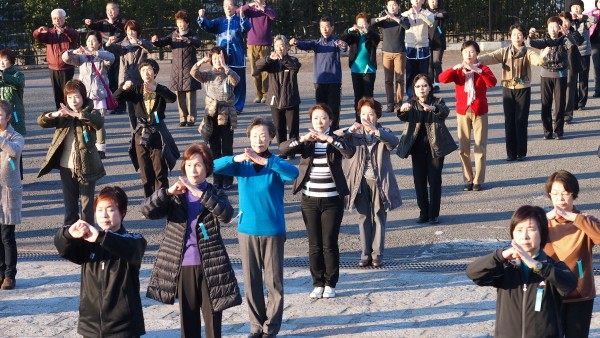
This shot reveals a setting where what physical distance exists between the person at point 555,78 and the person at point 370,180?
5049mm

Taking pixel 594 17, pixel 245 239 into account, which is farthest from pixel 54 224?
pixel 594 17

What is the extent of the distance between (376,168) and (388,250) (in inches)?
40.7

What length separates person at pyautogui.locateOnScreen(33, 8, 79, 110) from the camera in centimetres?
1586

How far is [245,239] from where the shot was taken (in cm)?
793

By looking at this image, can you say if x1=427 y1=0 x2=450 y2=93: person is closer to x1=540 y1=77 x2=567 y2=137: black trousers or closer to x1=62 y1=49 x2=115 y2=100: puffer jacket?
x1=540 y1=77 x2=567 y2=137: black trousers

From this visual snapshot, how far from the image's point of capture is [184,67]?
16.1m

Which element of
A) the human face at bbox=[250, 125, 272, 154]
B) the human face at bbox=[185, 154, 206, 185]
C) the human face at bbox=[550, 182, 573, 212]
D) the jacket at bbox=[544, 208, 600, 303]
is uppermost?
the human face at bbox=[250, 125, 272, 154]

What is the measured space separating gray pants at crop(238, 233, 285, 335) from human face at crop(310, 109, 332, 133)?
1120mm

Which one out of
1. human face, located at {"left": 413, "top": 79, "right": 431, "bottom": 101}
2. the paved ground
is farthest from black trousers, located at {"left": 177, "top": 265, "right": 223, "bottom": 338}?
human face, located at {"left": 413, "top": 79, "right": 431, "bottom": 101}

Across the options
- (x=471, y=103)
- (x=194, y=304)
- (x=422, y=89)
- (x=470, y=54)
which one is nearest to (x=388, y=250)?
(x=422, y=89)

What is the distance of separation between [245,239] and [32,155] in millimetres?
7671

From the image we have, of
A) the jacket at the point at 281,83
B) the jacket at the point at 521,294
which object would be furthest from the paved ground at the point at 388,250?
the jacket at the point at 521,294

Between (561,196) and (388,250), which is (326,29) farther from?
(561,196)

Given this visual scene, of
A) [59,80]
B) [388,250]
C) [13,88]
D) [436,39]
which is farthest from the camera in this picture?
[436,39]
